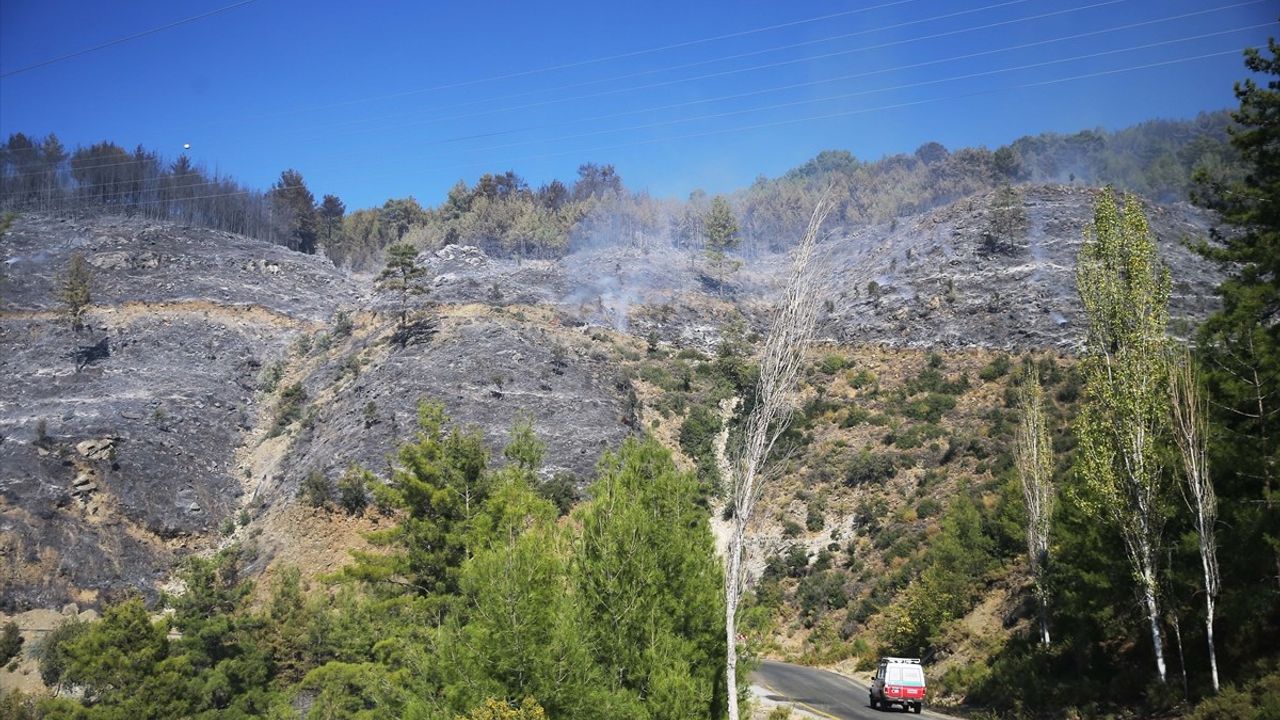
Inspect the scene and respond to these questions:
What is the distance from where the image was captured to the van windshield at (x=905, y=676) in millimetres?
25609

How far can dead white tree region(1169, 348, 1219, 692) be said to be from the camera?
64.0 feet

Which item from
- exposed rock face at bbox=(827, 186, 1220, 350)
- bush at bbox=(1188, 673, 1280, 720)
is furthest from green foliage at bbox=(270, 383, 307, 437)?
bush at bbox=(1188, 673, 1280, 720)

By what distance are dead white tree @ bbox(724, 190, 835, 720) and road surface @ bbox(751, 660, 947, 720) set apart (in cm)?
1171

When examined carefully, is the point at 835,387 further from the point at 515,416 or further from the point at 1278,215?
the point at 1278,215

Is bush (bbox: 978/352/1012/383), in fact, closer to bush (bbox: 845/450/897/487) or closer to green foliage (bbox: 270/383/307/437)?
bush (bbox: 845/450/897/487)

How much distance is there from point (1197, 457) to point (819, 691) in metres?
15.5

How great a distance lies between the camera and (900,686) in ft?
83.9

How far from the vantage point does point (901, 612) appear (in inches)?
1432

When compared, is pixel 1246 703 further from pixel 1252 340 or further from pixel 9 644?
pixel 9 644

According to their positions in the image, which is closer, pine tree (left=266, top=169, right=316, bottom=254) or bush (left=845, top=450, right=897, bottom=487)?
bush (left=845, top=450, right=897, bottom=487)

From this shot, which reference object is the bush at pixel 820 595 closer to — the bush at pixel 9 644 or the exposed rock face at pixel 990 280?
the exposed rock face at pixel 990 280

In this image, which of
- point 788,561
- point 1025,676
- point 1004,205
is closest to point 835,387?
point 788,561

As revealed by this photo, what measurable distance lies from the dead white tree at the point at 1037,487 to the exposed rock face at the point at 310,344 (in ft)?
70.9

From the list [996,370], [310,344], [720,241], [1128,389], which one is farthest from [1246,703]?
[720,241]
